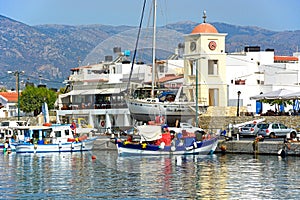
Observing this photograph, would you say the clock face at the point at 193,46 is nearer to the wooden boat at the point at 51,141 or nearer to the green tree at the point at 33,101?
the wooden boat at the point at 51,141

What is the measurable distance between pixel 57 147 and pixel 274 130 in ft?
65.0

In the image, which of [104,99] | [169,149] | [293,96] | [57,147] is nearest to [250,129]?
[293,96]

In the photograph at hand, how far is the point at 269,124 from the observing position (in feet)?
229

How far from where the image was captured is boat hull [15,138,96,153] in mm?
75125

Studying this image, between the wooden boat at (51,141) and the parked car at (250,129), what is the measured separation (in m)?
13.6

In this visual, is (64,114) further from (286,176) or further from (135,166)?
(286,176)

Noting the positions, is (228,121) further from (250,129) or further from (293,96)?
(250,129)

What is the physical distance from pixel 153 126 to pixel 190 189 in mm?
23634

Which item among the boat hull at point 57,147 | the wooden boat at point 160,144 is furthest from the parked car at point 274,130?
the boat hull at point 57,147

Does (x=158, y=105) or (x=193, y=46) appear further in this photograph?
(x=193, y=46)

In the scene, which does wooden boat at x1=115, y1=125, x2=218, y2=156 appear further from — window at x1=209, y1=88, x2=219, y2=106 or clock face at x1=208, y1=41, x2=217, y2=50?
clock face at x1=208, y1=41, x2=217, y2=50

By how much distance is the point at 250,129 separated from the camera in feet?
234

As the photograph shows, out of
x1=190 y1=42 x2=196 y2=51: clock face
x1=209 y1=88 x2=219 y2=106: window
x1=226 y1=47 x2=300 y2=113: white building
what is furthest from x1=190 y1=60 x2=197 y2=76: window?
x1=226 y1=47 x2=300 y2=113: white building

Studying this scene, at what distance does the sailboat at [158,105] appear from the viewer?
8225cm
